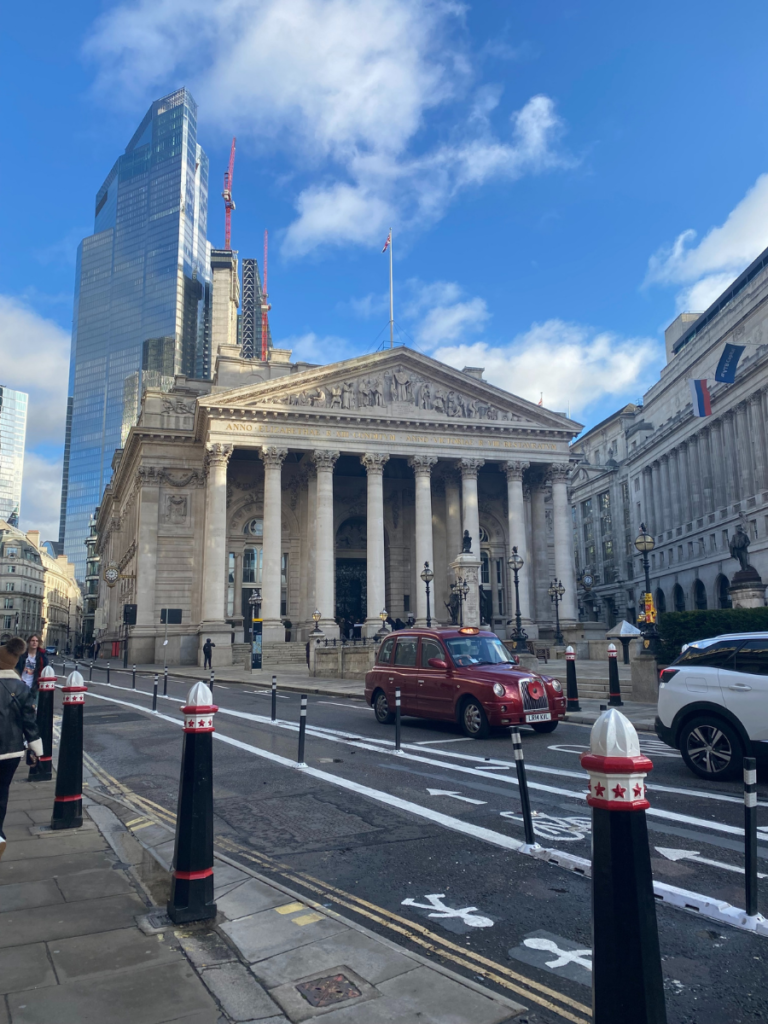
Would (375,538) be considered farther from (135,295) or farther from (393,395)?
(135,295)

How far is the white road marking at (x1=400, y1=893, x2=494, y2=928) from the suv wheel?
5.35 meters

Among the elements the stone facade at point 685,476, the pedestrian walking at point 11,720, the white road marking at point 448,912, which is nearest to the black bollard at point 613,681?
the white road marking at point 448,912

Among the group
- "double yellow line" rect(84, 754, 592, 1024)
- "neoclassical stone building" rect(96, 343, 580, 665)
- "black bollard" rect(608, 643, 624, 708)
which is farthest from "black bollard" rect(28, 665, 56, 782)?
"neoclassical stone building" rect(96, 343, 580, 665)

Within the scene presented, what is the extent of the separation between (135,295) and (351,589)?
146721 mm

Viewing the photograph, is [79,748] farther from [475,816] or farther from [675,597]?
[675,597]

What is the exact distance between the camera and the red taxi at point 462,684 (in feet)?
41.9

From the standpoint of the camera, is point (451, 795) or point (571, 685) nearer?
point (451, 795)

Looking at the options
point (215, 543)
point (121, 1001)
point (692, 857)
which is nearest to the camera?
point (121, 1001)

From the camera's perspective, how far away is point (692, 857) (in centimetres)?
606

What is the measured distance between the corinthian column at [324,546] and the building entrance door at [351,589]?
7.30 m

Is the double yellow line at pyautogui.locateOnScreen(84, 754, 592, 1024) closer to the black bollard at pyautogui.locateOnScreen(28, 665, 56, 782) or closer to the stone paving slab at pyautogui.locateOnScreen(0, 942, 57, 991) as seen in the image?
the stone paving slab at pyautogui.locateOnScreen(0, 942, 57, 991)

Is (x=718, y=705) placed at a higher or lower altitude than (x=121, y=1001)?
higher

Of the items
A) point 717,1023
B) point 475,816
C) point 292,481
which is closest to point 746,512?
point 292,481

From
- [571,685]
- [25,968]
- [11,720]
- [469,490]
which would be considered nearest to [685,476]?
[469,490]
